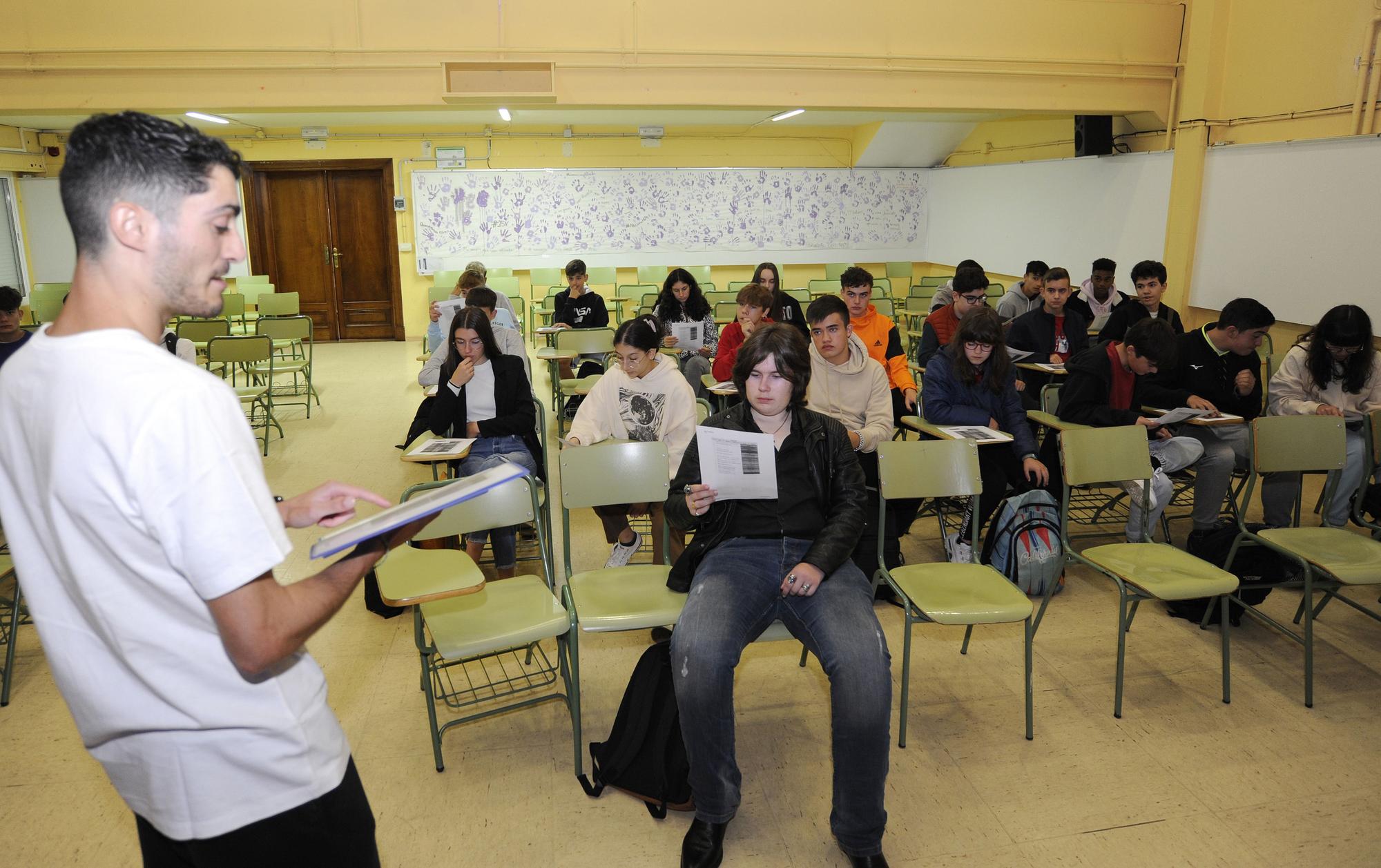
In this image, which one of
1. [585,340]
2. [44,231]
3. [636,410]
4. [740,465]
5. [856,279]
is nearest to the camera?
[740,465]

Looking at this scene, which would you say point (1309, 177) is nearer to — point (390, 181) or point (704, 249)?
point (704, 249)

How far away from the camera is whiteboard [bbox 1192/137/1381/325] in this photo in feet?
19.1

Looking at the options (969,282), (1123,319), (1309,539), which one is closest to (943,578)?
(1309,539)

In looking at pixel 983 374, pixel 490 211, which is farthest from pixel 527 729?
pixel 490 211

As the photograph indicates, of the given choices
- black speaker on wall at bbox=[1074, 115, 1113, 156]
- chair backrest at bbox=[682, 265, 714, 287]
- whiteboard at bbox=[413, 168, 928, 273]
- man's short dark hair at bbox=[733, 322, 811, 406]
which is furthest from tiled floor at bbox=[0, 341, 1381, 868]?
whiteboard at bbox=[413, 168, 928, 273]

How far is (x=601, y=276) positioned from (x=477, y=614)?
939 cm

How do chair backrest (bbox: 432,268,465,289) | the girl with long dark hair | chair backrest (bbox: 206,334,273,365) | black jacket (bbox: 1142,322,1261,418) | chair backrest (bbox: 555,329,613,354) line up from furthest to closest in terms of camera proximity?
chair backrest (bbox: 432,268,465,289) → chair backrest (bbox: 555,329,613,354) → chair backrest (bbox: 206,334,273,365) → black jacket (bbox: 1142,322,1261,418) → the girl with long dark hair

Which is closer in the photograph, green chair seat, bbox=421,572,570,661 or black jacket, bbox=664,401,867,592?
green chair seat, bbox=421,572,570,661

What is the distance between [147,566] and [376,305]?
39.6 ft

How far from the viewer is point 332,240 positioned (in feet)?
39.2

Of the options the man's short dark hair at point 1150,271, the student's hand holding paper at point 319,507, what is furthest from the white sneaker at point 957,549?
the student's hand holding paper at point 319,507

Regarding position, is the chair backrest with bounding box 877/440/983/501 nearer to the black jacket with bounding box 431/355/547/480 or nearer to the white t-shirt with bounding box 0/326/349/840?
the black jacket with bounding box 431/355/547/480

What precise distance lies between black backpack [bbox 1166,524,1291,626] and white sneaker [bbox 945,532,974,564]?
861mm

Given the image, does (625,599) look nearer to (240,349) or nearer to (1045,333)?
(1045,333)
